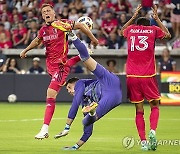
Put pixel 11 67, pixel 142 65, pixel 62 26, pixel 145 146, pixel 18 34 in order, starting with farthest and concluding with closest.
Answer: pixel 18 34 → pixel 11 67 → pixel 142 65 → pixel 145 146 → pixel 62 26

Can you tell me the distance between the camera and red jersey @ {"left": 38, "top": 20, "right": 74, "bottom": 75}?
1391 centimetres

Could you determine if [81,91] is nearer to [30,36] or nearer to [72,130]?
[72,130]

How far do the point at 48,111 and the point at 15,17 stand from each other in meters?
15.4

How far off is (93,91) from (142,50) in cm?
127

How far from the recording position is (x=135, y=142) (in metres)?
13.6

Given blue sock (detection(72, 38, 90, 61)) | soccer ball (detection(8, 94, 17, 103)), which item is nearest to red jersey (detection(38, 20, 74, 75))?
blue sock (detection(72, 38, 90, 61))

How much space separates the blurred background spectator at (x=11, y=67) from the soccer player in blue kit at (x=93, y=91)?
1383cm

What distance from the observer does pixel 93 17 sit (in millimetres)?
27156

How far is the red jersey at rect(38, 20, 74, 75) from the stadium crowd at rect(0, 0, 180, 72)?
1186cm

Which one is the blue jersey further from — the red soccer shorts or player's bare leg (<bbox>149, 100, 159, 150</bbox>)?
player's bare leg (<bbox>149, 100, 159, 150</bbox>)

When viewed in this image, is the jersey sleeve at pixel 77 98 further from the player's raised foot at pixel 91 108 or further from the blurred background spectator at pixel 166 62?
the blurred background spectator at pixel 166 62

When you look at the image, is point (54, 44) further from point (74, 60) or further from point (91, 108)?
point (91, 108)

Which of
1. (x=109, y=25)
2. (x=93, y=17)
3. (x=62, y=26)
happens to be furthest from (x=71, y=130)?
(x=93, y=17)

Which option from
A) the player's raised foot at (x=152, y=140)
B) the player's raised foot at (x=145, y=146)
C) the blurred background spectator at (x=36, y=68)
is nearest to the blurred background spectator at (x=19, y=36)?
the blurred background spectator at (x=36, y=68)
